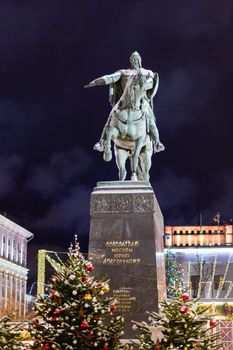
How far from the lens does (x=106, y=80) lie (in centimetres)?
1856

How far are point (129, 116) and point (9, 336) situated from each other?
6633mm

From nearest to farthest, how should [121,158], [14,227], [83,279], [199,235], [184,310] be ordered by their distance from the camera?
[184,310]
[83,279]
[121,158]
[14,227]
[199,235]

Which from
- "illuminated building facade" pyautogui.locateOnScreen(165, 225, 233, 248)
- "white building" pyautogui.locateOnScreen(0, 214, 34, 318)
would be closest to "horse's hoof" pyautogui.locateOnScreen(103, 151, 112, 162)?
"white building" pyautogui.locateOnScreen(0, 214, 34, 318)

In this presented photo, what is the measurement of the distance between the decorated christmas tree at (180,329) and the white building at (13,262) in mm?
70305

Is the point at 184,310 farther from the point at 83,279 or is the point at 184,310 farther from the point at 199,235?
the point at 199,235

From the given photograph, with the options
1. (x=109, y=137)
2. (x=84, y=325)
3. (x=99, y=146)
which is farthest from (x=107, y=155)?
(x=84, y=325)

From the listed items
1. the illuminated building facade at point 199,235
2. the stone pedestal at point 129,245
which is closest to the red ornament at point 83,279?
the stone pedestal at point 129,245

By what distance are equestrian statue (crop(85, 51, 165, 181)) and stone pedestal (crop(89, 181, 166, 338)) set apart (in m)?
1.22

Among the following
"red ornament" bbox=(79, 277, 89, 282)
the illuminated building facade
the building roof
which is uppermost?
the illuminated building facade

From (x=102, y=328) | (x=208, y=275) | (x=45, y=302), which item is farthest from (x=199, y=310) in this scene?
(x=208, y=275)

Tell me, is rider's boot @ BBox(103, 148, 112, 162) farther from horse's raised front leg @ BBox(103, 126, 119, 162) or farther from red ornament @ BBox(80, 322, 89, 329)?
red ornament @ BBox(80, 322, 89, 329)

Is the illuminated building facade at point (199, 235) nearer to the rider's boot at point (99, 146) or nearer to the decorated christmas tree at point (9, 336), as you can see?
the rider's boot at point (99, 146)

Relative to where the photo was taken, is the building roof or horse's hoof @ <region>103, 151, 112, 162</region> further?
the building roof

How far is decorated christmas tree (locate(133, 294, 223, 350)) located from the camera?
1334 cm
